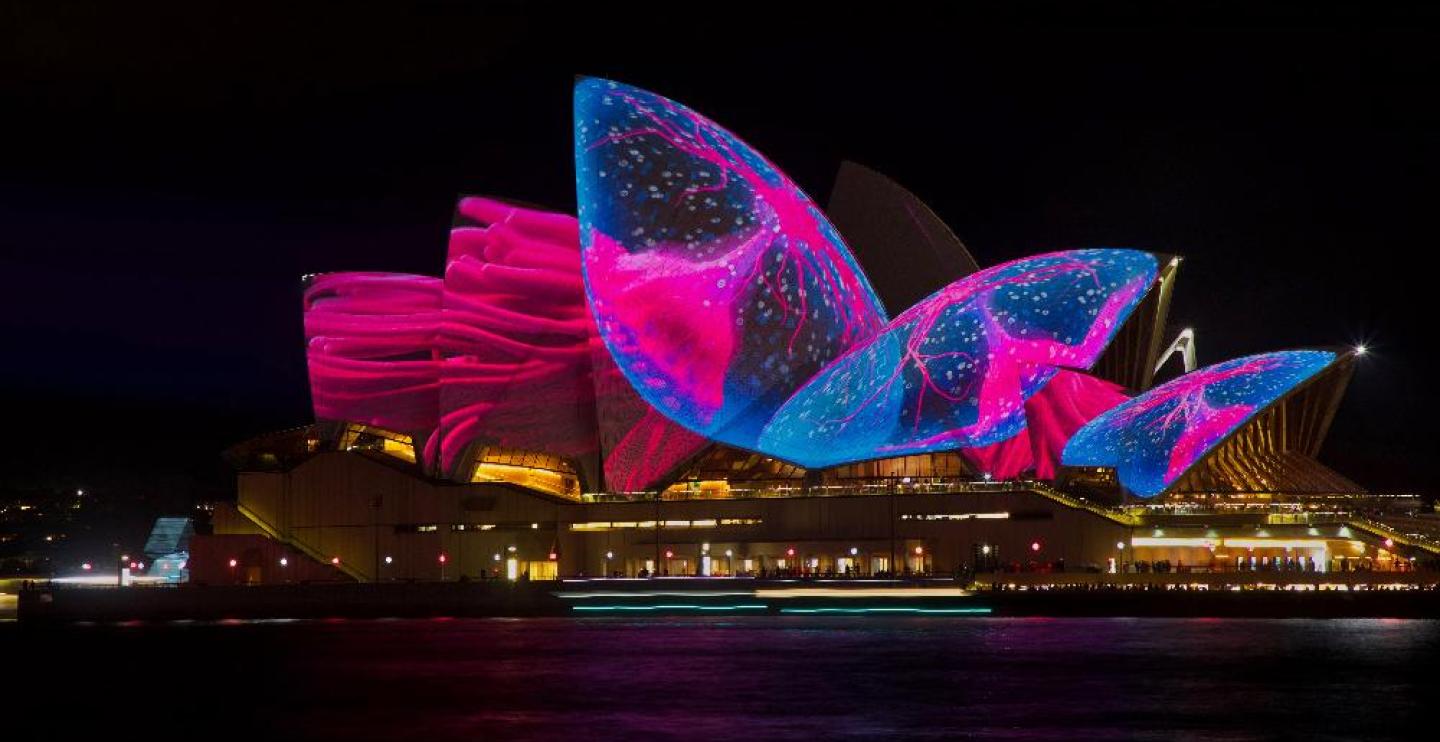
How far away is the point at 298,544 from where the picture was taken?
7362 cm

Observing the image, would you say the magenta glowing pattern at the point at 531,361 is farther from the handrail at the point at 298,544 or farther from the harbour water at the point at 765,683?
the harbour water at the point at 765,683

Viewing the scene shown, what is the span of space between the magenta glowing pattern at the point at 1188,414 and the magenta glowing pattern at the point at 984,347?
3.77 m

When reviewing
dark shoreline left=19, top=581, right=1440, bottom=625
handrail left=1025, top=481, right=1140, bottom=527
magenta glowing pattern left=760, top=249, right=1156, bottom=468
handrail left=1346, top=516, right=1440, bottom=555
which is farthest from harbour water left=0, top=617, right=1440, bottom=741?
handrail left=1025, top=481, right=1140, bottom=527

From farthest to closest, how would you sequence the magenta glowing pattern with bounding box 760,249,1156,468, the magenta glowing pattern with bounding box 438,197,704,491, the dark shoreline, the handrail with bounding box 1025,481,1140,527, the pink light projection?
the magenta glowing pattern with bounding box 438,197,704,491
the pink light projection
the handrail with bounding box 1025,481,1140,527
the magenta glowing pattern with bounding box 760,249,1156,468
the dark shoreline

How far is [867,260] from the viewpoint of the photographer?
227ft

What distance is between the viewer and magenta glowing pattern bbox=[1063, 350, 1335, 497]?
197 feet

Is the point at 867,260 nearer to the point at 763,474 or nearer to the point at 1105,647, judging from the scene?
the point at 763,474

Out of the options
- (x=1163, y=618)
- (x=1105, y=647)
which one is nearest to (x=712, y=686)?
(x=1105, y=647)

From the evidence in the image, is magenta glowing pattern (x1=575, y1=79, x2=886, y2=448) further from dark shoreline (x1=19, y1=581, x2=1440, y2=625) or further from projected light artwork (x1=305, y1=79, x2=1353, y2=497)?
dark shoreline (x1=19, y1=581, x2=1440, y2=625)

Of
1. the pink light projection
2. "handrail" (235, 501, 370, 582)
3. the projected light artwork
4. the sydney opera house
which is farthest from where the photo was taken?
"handrail" (235, 501, 370, 582)

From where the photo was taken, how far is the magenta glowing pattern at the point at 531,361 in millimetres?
69000

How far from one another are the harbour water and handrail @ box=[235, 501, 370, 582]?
65.3ft

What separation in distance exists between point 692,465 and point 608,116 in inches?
615

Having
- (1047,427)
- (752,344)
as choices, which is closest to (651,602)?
(752,344)
